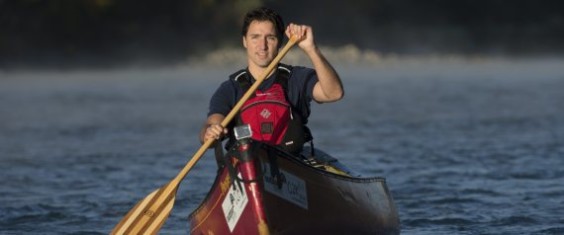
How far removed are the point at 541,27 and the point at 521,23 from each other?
85 centimetres

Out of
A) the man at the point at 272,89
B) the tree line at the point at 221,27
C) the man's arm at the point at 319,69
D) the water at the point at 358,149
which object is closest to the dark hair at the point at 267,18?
the man at the point at 272,89

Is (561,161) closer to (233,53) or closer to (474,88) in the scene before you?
(474,88)

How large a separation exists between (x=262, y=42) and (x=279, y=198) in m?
0.99

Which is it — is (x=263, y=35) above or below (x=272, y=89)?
above

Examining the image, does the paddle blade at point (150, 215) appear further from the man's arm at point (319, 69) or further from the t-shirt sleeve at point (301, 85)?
the man's arm at point (319, 69)

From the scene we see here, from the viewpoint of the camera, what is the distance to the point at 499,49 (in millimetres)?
38312

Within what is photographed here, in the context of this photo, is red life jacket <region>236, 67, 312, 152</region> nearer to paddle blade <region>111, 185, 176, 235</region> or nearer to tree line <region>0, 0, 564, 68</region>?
paddle blade <region>111, 185, 176, 235</region>

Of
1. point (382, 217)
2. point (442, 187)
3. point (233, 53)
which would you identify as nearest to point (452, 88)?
point (233, 53)

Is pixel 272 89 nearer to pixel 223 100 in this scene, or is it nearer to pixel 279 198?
pixel 223 100

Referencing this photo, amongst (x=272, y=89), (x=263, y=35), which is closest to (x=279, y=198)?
(x=272, y=89)

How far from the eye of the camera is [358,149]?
1622 centimetres

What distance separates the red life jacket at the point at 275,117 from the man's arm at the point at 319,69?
192 mm

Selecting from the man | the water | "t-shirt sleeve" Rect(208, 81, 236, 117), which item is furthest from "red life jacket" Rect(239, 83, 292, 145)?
the water

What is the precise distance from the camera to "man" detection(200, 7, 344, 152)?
844 centimetres
